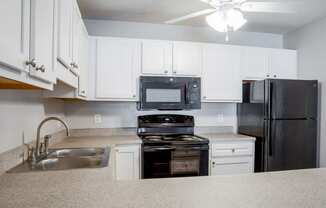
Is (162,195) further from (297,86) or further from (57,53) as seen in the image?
(297,86)

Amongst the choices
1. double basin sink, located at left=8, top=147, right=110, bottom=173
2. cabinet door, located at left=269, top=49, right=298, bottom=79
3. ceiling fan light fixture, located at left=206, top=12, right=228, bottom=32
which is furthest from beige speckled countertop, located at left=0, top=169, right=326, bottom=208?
cabinet door, located at left=269, top=49, right=298, bottom=79

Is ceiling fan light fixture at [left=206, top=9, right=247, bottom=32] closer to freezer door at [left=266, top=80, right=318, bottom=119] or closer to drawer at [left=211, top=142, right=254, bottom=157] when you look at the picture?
freezer door at [left=266, top=80, right=318, bottom=119]

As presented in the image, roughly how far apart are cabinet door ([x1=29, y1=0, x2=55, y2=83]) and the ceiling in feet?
5.31

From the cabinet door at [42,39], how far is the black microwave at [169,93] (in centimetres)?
169

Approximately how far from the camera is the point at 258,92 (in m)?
2.83

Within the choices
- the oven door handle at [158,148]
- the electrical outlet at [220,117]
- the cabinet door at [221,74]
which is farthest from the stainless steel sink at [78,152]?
the electrical outlet at [220,117]

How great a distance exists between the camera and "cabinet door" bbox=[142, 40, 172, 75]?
2770mm

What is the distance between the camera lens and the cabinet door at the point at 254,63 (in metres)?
3.03

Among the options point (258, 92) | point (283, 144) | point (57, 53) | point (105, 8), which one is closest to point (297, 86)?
point (258, 92)

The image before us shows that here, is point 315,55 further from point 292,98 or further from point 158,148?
point 158,148

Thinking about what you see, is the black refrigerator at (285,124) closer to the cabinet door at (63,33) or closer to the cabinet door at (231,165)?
the cabinet door at (231,165)

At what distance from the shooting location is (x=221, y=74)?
2.97 meters

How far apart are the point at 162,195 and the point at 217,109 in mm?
2540

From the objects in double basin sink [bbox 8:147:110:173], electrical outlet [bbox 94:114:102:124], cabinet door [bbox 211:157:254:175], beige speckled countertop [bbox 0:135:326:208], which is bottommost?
cabinet door [bbox 211:157:254:175]
